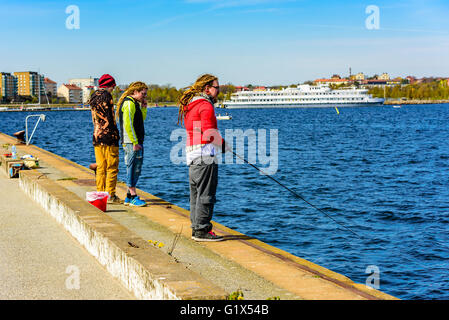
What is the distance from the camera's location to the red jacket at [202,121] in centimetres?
675

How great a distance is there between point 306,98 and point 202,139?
181778 mm

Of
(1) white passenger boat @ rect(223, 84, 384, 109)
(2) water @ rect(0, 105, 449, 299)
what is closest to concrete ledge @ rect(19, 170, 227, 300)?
(2) water @ rect(0, 105, 449, 299)

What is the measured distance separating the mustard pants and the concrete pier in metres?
0.44

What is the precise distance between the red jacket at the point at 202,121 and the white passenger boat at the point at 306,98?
581ft

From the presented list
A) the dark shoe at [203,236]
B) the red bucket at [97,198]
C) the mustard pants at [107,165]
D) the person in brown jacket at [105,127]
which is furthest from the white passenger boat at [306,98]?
the dark shoe at [203,236]

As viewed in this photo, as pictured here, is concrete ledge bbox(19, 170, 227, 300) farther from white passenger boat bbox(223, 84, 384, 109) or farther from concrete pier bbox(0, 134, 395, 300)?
white passenger boat bbox(223, 84, 384, 109)

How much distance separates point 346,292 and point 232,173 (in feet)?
68.9

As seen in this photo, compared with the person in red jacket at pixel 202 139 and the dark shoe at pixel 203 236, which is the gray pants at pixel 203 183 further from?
the dark shoe at pixel 203 236

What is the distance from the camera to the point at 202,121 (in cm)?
Result: 675

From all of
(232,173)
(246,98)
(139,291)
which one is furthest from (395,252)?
(246,98)

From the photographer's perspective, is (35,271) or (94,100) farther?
(94,100)

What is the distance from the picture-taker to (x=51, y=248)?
22.7ft
